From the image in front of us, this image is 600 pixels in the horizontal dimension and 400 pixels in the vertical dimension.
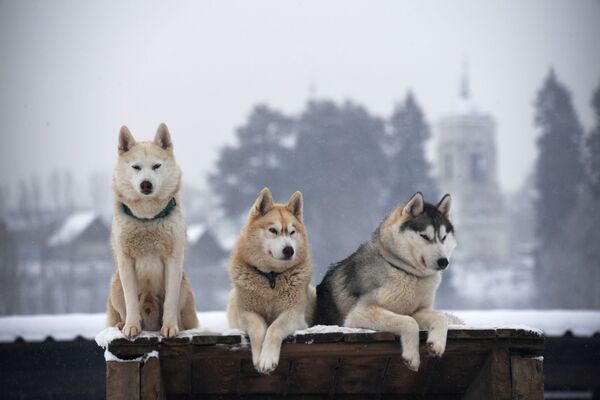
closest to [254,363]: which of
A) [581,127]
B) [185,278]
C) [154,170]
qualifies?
[185,278]

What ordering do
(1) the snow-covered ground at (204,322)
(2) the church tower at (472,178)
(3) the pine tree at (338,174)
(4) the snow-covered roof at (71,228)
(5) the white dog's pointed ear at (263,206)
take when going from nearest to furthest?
(5) the white dog's pointed ear at (263,206), (1) the snow-covered ground at (204,322), (3) the pine tree at (338,174), (4) the snow-covered roof at (71,228), (2) the church tower at (472,178)

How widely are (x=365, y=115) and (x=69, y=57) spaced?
97.0 meters

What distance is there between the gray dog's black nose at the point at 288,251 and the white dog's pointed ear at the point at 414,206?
87 cm

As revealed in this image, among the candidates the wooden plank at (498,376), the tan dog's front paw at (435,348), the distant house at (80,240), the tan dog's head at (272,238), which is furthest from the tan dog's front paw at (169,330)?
the distant house at (80,240)

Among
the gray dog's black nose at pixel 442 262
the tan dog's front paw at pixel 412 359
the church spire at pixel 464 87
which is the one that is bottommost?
the tan dog's front paw at pixel 412 359

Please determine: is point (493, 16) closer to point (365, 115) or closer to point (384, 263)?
point (365, 115)

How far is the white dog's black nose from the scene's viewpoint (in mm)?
6203

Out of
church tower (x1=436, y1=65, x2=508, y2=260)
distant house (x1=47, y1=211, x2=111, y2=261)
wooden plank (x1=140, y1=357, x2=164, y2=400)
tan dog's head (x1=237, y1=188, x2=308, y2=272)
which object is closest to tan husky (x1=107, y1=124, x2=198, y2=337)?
wooden plank (x1=140, y1=357, x2=164, y2=400)

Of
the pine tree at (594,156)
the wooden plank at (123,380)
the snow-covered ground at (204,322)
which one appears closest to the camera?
the wooden plank at (123,380)

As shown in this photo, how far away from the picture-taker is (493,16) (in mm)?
179250

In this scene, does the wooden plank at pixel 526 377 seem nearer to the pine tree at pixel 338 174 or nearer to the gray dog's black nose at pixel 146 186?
the gray dog's black nose at pixel 146 186

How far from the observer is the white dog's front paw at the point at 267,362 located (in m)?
5.45

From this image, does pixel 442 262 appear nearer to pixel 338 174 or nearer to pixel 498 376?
pixel 498 376

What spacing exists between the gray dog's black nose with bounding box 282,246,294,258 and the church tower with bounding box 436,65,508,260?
73509 mm
